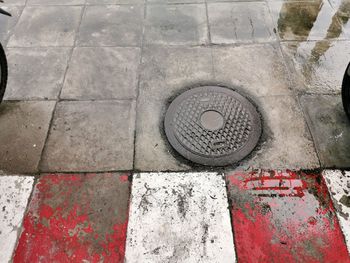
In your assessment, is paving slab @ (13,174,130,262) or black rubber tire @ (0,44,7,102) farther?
black rubber tire @ (0,44,7,102)

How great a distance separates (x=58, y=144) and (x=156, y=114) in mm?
1054

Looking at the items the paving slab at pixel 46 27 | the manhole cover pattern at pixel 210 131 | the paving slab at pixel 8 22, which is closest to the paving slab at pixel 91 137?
the manhole cover pattern at pixel 210 131

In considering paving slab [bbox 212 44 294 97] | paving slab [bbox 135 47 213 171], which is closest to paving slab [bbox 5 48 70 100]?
paving slab [bbox 135 47 213 171]

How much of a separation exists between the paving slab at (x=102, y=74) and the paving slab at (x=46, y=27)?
40 centimetres

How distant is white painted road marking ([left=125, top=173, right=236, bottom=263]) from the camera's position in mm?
2506

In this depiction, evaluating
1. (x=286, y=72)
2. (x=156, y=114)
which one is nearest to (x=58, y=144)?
(x=156, y=114)

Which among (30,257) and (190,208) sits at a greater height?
(190,208)

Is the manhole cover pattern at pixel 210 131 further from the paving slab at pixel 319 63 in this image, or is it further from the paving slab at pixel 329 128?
the paving slab at pixel 319 63

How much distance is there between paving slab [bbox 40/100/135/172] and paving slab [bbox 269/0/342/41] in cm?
242

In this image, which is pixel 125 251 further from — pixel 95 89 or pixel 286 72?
pixel 286 72

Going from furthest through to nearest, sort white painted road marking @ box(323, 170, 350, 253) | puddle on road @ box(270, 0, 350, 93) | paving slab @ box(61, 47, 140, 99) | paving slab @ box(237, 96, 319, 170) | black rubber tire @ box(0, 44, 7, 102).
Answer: puddle on road @ box(270, 0, 350, 93)
paving slab @ box(61, 47, 140, 99)
black rubber tire @ box(0, 44, 7, 102)
paving slab @ box(237, 96, 319, 170)
white painted road marking @ box(323, 170, 350, 253)

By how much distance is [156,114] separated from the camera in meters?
3.41

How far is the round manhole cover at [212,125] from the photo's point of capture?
122 inches

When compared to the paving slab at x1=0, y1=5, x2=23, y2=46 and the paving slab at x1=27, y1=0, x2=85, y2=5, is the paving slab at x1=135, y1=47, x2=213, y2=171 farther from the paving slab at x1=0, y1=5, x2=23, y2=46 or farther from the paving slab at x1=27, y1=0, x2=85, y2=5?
the paving slab at x1=0, y1=5, x2=23, y2=46
